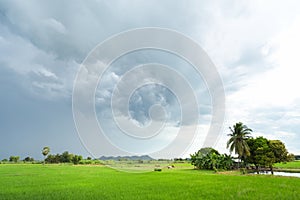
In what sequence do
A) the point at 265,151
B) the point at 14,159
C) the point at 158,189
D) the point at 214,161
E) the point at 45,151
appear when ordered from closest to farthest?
the point at 158,189 → the point at 265,151 → the point at 214,161 → the point at 45,151 → the point at 14,159

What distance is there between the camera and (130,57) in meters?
21.2

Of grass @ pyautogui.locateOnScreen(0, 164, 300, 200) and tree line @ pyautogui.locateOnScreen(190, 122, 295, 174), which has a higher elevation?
tree line @ pyautogui.locateOnScreen(190, 122, 295, 174)

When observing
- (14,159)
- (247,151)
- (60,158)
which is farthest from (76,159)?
(247,151)

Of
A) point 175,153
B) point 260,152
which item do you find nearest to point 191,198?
point 175,153

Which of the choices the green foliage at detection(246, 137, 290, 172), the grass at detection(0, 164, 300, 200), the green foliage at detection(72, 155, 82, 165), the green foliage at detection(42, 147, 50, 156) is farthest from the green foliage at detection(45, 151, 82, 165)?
the grass at detection(0, 164, 300, 200)

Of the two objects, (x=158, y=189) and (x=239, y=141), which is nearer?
(x=158, y=189)

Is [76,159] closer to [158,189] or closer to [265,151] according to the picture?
[265,151]

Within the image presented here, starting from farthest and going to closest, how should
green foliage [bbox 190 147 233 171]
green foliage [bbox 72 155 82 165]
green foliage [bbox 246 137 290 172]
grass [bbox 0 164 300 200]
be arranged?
green foliage [bbox 72 155 82 165] → green foliage [bbox 190 147 233 171] → green foliage [bbox 246 137 290 172] → grass [bbox 0 164 300 200]

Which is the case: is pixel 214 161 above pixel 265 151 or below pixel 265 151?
below

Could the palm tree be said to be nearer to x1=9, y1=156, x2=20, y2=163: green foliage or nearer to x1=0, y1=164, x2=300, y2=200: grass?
x1=0, y1=164, x2=300, y2=200: grass

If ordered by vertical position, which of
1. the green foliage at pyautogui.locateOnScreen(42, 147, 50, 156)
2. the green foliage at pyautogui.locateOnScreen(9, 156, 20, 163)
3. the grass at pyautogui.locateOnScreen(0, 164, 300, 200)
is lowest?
the grass at pyautogui.locateOnScreen(0, 164, 300, 200)

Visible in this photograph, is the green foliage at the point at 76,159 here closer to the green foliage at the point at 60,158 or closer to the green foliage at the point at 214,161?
the green foliage at the point at 60,158

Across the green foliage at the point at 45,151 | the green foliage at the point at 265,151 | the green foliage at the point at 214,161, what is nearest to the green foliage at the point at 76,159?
the green foliage at the point at 45,151

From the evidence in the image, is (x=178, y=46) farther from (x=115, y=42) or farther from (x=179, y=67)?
(x=115, y=42)
